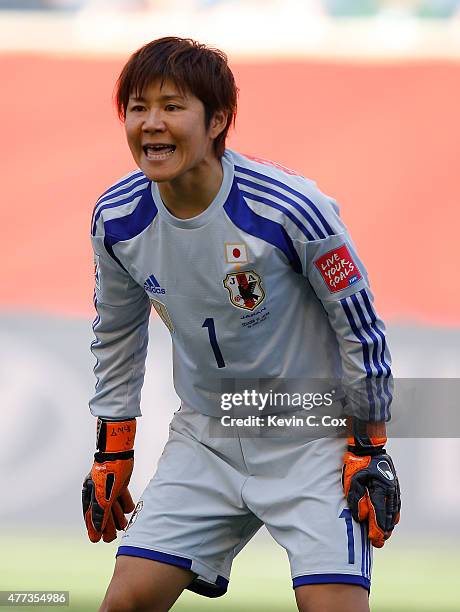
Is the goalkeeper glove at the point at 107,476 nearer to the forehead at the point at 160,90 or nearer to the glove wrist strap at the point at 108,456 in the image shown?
the glove wrist strap at the point at 108,456

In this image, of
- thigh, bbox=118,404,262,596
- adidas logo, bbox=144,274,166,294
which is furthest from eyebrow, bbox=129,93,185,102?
thigh, bbox=118,404,262,596

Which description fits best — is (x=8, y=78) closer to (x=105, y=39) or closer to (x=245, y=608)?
(x=105, y=39)

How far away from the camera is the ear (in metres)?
3.37

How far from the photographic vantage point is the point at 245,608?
479 cm

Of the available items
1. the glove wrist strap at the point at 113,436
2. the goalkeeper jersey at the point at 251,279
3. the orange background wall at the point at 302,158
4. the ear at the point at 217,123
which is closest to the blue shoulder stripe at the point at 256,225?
the goalkeeper jersey at the point at 251,279

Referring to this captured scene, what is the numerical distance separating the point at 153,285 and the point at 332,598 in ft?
2.85

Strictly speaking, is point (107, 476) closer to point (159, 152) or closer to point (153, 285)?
point (153, 285)

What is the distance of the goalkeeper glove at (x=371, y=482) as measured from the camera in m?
3.35

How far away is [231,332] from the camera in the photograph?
342 centimetres

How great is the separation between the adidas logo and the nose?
15.2 inches

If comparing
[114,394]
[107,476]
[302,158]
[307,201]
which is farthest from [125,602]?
[302,158]

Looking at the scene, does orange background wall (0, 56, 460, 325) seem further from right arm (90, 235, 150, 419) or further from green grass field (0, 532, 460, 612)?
right arm (90, 235, 150, 419)

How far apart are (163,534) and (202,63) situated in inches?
45.1

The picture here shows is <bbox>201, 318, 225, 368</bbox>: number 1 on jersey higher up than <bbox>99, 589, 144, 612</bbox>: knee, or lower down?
higher up
